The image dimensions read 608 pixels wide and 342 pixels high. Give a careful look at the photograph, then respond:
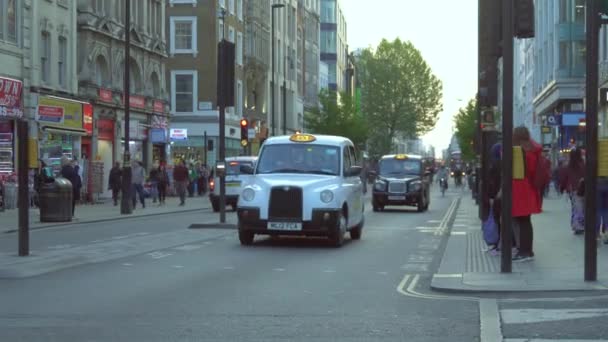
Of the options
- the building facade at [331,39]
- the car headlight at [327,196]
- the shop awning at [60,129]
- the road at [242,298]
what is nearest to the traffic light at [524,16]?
the road at [242,298]

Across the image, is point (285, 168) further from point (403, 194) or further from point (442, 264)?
point (403, 194)

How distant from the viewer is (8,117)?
36.5 m

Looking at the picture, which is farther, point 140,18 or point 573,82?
point 573,82

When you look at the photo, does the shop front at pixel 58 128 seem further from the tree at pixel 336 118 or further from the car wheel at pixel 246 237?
the tree at pixel 336 118

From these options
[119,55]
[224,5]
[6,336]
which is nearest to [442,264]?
[6,336]

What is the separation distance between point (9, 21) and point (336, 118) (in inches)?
2180

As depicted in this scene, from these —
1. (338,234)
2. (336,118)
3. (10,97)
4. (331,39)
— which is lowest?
(338,234)

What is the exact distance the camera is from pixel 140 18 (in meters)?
52.0

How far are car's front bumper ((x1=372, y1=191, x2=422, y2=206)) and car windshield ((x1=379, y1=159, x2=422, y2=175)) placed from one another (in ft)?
4.40

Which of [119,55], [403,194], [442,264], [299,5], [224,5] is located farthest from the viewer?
[299,5]

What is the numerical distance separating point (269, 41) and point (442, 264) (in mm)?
66191

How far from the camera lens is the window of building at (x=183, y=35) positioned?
65581 mm

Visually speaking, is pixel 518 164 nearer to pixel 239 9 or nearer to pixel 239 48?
pixel 239 48

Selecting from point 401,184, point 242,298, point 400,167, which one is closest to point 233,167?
point 401,184
